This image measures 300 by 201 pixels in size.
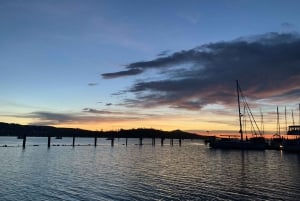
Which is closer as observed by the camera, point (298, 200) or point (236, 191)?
point (298, 200)

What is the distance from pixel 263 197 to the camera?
34.3 meters

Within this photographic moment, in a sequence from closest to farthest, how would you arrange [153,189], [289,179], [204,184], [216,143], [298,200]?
[298,200] → [153,189] → [204,184] → [289,179] → [216,143]

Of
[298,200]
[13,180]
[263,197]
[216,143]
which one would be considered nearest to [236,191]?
[263,197]

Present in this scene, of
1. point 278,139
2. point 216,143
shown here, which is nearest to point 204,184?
point 216,143

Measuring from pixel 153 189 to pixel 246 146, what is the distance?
4085 inches

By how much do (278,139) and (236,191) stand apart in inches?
5019

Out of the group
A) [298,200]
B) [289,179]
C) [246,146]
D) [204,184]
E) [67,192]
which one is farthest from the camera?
[246,146]

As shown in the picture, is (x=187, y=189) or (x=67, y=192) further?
(x=187, y=189)

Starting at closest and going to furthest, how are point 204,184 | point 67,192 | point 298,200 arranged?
point 298,200
point 67,192
point 204,184

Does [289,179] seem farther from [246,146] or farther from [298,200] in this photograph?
[246,146]

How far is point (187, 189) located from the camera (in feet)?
125

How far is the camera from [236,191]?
37.5m

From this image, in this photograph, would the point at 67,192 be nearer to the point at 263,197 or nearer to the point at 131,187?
the point at 131,187

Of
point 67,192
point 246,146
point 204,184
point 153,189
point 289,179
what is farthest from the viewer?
point 246,146
